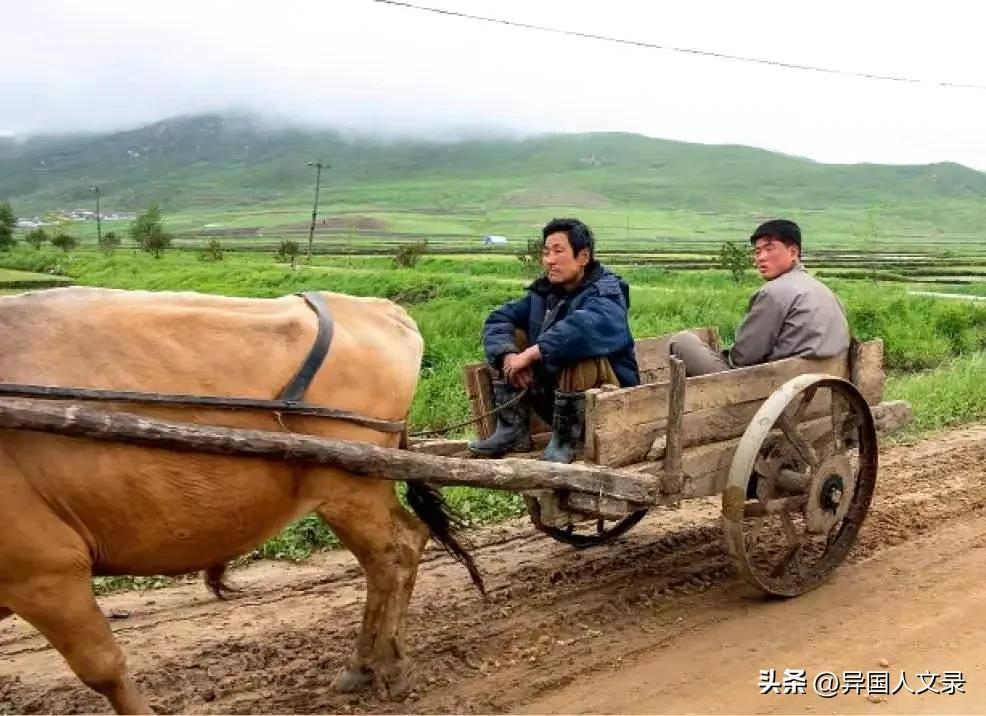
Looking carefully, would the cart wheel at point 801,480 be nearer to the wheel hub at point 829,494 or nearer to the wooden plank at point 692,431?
the wheel hub at point 829,494

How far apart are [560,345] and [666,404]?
2.02ft

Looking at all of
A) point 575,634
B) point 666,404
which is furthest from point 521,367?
point 575,634

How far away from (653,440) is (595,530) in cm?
175

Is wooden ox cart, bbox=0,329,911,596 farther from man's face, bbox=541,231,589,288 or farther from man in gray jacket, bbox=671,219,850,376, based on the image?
man's face, bbox=541,231,589,288

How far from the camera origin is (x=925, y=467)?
8.09 m

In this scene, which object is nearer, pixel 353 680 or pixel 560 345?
pixel 353 680

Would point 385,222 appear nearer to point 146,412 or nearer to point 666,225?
point 666,225

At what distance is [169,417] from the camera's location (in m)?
3.73

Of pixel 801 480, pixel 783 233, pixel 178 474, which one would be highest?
pixel 783 233

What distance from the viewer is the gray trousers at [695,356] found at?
5695 mm

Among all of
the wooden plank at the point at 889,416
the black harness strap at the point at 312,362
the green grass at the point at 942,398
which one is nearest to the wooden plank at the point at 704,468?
the wooden plank at the point at 889,416

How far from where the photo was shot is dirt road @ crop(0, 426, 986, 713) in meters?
4.25

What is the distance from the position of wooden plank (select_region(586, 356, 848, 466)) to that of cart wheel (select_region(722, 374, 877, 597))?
0.60 ft

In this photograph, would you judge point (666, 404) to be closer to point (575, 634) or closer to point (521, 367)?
point (521, 367)
